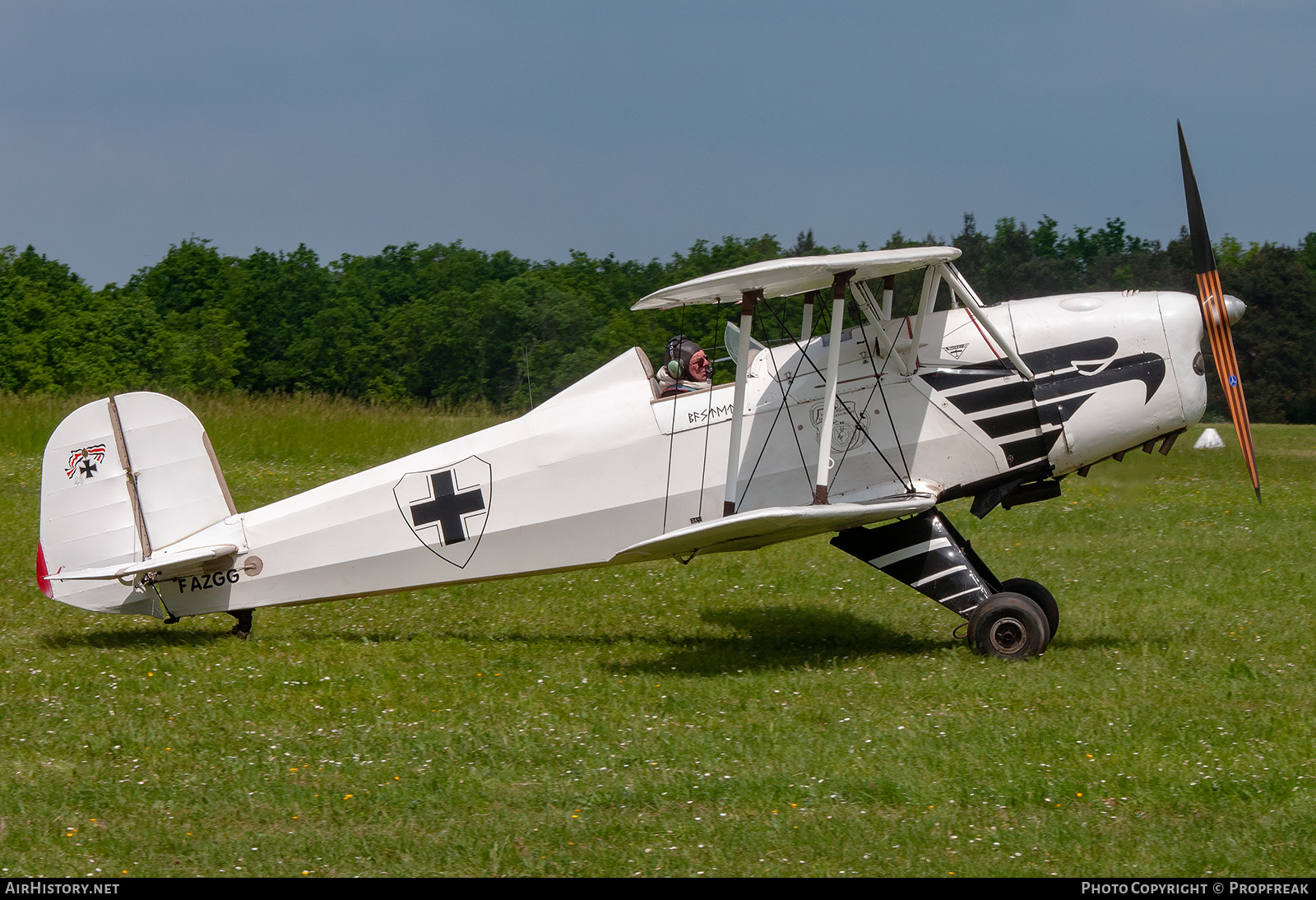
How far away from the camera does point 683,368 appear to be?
838cm

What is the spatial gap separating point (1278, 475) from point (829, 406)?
49.8 feet

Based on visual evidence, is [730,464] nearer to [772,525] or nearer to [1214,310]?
[772,525]

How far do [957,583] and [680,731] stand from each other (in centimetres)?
248

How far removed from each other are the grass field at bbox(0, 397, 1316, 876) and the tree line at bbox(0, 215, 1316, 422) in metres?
19.0

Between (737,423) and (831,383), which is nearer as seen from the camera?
(831,383)

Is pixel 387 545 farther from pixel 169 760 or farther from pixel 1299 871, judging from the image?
pixel 1299 871

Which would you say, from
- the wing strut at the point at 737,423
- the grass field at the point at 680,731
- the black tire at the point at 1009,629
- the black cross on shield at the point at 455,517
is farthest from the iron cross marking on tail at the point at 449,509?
the black tire at the point at 1009,629

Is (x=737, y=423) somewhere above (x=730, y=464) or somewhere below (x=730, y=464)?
above

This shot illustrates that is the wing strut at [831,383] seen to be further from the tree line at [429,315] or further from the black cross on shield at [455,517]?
the tree line at [429,315]

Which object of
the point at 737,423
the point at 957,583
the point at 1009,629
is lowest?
the point at 1009,629

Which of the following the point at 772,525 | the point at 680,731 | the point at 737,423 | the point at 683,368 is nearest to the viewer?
the point at 680,731

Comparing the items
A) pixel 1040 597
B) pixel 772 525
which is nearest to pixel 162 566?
pixel 772 525

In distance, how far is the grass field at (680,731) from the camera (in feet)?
15.9

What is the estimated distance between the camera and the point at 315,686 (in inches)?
291
